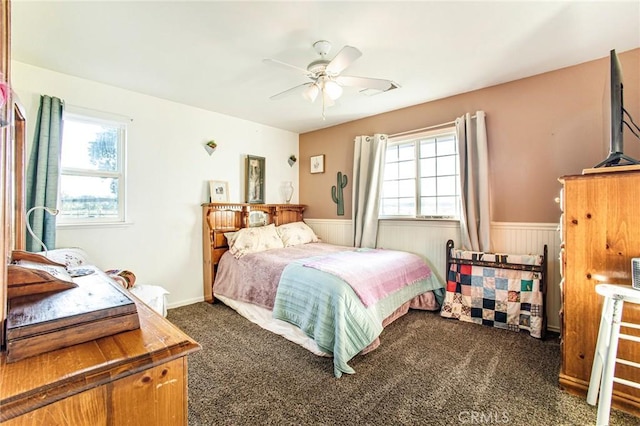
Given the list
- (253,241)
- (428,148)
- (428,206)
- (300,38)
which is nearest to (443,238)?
(428,206)

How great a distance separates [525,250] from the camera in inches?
112

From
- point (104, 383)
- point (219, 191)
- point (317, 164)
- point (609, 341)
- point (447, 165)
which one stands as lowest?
point (609, 341)

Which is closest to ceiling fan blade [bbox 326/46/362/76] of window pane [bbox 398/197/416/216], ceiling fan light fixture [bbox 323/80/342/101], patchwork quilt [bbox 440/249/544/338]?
ceiling fan light fixture [bbox 323/80/342/101]

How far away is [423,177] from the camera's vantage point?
3572 millimetres

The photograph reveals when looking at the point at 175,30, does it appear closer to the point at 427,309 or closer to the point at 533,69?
the point at 533,69

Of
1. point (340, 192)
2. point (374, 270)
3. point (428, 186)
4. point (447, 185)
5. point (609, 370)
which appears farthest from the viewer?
point (340, 192)

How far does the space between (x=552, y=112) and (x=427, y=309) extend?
89.1 inches

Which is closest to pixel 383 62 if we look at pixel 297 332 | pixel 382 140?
pixel 382 140

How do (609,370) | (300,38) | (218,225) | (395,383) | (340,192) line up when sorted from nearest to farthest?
(609,370) < (395,383) < (300,38) < (218,225) < (340,192)

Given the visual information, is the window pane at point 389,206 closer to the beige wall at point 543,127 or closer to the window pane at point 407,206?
the window pane at point 407,206

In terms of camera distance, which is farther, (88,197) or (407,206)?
(407,206)

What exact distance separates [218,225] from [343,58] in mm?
2531

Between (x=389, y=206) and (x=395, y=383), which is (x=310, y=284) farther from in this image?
(x=389, y=206)

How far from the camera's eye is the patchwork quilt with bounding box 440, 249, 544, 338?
2.64 meters
